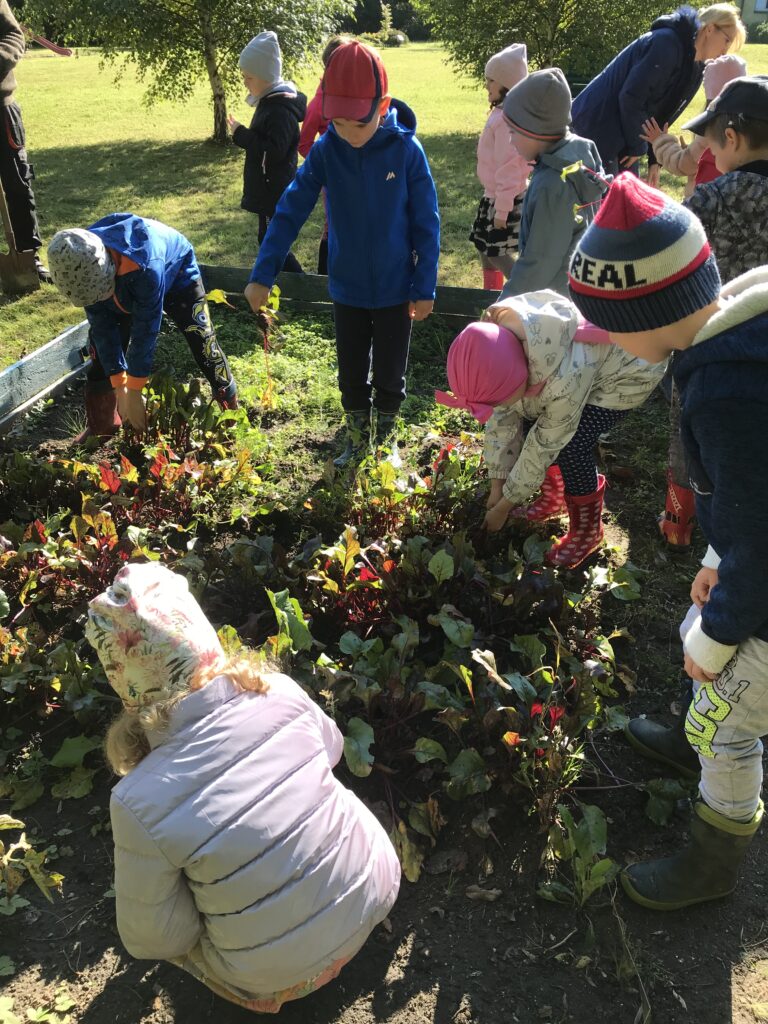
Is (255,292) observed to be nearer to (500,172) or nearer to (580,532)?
(580,532)

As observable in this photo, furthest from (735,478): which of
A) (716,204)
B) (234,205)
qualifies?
(234,205)

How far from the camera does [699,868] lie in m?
2.12

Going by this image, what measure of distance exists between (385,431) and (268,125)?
2.79 metres

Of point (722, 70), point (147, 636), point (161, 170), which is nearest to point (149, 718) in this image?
point (147, 636)

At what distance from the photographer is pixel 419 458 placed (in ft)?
13.6

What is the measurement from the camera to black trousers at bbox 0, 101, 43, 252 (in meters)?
5.95

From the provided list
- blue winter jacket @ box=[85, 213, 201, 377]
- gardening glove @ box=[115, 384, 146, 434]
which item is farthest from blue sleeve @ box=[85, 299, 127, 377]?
gardening glove @ box=[115, 384, 146, 434]

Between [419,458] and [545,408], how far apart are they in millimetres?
1270

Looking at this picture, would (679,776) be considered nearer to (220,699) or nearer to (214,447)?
(220,699)

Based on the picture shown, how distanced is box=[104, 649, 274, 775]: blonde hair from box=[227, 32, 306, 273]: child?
15.3ft

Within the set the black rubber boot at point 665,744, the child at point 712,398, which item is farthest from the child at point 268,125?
the child at point 712,398

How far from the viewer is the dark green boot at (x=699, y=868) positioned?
6.78 feet

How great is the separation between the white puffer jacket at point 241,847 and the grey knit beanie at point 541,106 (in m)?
2.72

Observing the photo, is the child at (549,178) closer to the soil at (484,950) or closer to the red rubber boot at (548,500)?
the red rubber boot at (548,500)
